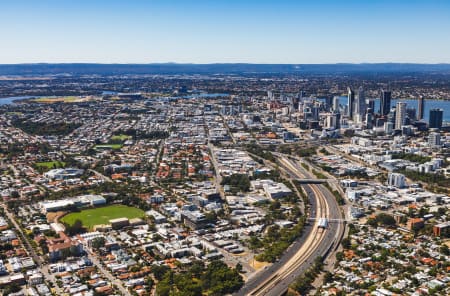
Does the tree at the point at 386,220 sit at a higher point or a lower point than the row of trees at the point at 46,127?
lower

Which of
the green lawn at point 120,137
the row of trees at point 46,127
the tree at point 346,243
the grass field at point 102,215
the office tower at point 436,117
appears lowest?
the grass field at point 102,215

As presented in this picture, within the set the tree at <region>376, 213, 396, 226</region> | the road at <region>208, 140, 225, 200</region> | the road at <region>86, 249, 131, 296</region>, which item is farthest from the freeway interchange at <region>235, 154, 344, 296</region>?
the road at <region>208, 140, 225, 200</region>

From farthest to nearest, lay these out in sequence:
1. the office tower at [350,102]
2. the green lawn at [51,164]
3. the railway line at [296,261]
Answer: the office tower at [350,102], the green lawn at [51,164], the railway line at [296,261]

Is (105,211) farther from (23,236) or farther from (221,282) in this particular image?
(221,282)

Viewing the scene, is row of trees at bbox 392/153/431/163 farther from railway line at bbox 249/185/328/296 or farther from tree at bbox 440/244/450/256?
tree at bbox 440/244/450/256

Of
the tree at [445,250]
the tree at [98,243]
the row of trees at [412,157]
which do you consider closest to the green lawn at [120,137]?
the row of trees at [412,157]

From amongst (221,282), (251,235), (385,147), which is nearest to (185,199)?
(251,235)

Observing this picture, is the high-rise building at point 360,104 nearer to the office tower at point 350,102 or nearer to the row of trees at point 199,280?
the office tower at point 350,102
